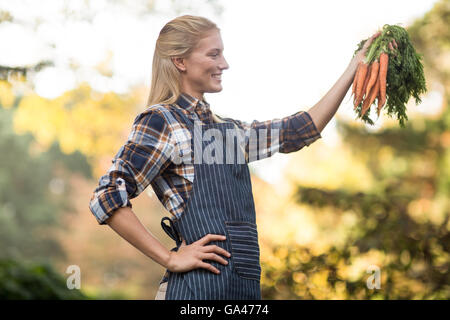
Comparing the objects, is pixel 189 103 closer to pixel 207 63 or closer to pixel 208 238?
pixel 207 63

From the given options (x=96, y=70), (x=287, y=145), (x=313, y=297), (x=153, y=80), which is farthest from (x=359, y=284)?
(x=96, y=70)

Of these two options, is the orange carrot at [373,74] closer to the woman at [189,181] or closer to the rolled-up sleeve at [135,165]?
the woman at [189,181]

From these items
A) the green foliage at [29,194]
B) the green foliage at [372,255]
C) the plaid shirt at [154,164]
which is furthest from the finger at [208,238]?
the green foliage at [29,194]

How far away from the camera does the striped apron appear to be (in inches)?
66.7

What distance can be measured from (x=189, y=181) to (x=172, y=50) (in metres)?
0.44

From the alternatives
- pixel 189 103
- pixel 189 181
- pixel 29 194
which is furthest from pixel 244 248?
pixel 29 194

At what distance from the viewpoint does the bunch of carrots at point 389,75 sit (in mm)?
1837

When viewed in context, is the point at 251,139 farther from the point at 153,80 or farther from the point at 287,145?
the point at 153,80

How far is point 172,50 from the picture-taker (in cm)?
188

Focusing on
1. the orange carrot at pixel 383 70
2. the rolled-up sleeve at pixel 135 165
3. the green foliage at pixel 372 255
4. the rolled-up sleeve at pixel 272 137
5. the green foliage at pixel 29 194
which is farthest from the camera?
the green foliage at pixel 29 194

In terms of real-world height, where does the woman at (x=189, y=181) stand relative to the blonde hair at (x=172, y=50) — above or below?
below

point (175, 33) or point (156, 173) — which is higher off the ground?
point (175, 33)
